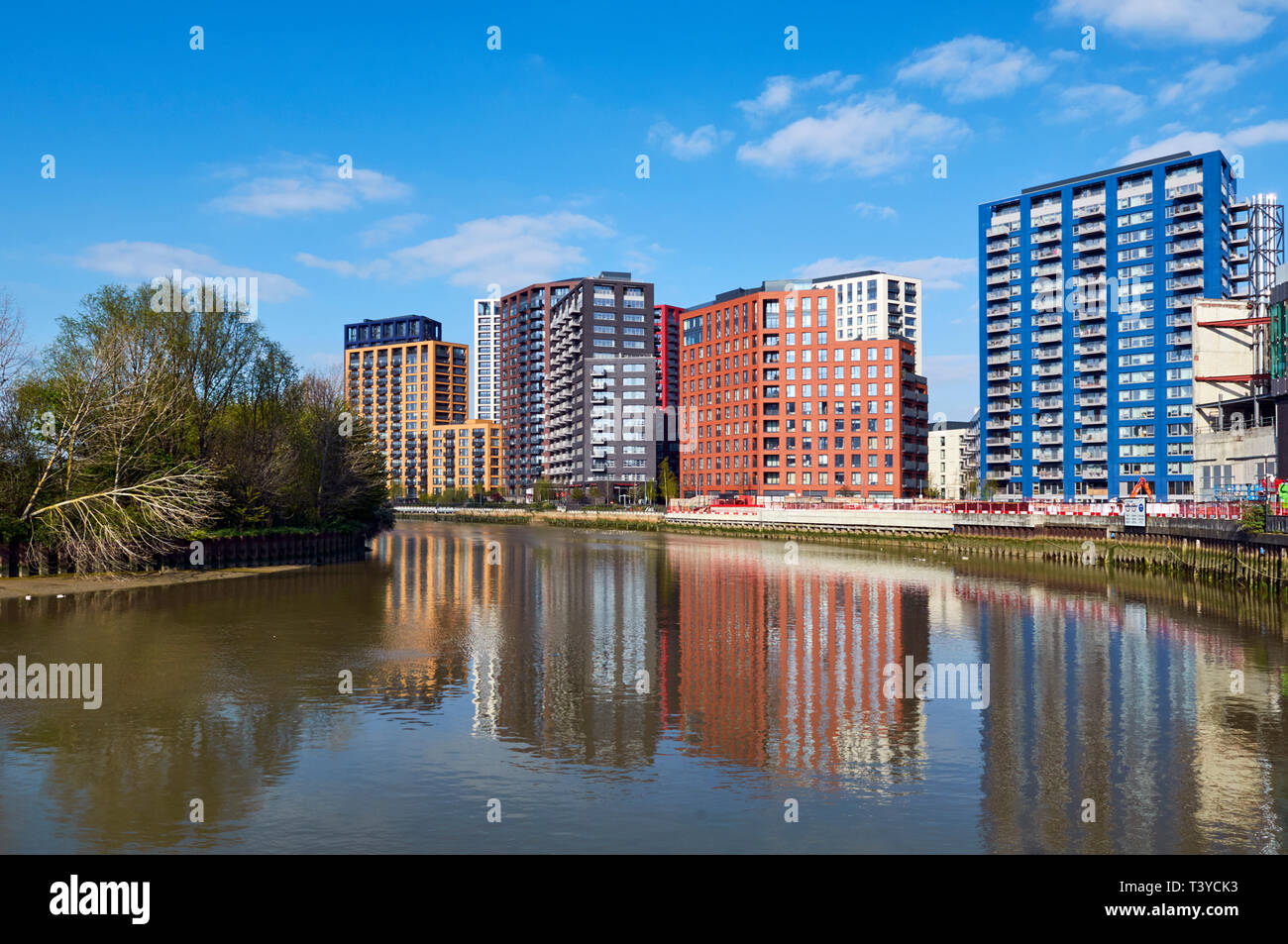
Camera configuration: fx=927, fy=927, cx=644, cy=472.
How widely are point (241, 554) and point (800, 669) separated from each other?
56613 millimetres

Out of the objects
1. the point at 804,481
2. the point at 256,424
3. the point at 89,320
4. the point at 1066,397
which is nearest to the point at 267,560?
the point at 256,424

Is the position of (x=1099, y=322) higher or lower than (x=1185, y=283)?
lower

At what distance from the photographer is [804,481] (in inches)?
7525

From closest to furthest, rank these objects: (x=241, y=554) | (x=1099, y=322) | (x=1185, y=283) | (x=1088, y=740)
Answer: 1. (x=1088, y=740)
2. (x=241, y=554)
3. (x=1185, y=283)
4. (x=1099, y=322)

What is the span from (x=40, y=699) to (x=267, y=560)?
52.4 m

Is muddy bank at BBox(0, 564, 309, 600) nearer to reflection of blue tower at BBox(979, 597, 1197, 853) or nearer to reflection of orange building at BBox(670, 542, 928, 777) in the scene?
reflection of orange building at BBox(670, 542, 928, 777)

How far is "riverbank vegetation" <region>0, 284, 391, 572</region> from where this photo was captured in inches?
2355

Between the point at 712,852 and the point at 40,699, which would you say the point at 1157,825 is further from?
the point at 40,699

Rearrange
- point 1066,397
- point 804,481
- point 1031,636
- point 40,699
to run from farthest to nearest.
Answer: point 804,481
point 1066,397
point 1031,636
point 40,699

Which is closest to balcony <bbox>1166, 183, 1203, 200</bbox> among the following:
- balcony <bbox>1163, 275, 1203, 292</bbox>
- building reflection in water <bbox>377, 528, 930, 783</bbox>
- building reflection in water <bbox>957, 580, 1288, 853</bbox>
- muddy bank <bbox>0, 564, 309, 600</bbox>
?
balcony <bbox>1163, 275, 1203, 292</bbox>

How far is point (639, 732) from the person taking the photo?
2619cm

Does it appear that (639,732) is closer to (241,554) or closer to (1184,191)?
(241,554)

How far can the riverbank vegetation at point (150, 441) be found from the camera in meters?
59.8

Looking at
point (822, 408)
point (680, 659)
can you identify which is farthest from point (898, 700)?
point (822, 408)
